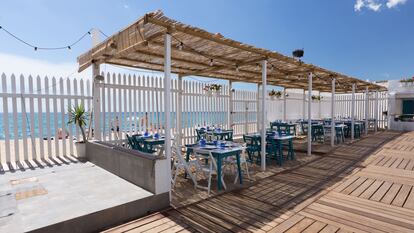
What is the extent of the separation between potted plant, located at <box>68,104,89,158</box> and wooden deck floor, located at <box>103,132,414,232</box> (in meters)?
3.61

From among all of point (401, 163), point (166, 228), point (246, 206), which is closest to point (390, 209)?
point (246, 206)

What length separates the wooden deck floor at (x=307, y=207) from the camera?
2.51 m

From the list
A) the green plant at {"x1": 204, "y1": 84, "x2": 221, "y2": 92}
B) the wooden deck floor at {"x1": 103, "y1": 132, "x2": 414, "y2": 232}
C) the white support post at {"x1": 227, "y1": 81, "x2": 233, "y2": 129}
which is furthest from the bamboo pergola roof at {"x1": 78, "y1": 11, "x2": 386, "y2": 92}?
the wooden deck floor at {"x1": 103, "y1": 132, "x2": 414, "y2": 232}

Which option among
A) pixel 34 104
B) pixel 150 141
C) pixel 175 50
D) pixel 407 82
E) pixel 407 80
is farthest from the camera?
pixel 407 82

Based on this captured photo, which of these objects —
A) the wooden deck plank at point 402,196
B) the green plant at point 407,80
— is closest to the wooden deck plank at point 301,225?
the wooden deck plank at point 402,196

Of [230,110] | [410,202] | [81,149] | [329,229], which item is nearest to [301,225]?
[329,229]

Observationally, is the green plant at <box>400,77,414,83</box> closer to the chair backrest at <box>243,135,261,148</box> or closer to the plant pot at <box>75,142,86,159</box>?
the chair backrest at <box>243,135,261,148</box>

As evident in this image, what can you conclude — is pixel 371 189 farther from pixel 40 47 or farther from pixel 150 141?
pixel 40 47

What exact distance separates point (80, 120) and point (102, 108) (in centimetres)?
59

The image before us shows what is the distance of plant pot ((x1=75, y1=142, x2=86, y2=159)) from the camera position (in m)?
5.44

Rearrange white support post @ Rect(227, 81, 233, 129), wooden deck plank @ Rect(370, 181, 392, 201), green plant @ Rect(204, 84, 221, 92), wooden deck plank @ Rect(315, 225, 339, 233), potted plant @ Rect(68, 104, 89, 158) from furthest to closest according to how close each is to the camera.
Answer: white support post @ Rect(227, 81, 233, 129) < green plant @ Rect(204, 84, 221, 92) < potted plant @ Rect(68, 104, 89, 158) < wooden deck plank @ Rect(370, 181, 392, 201) < wooden deck plank @ Rect(315, 225, 339, 233)

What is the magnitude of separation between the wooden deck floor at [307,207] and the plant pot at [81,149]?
358 cm

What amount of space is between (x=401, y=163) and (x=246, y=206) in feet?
16.2

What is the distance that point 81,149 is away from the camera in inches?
215
